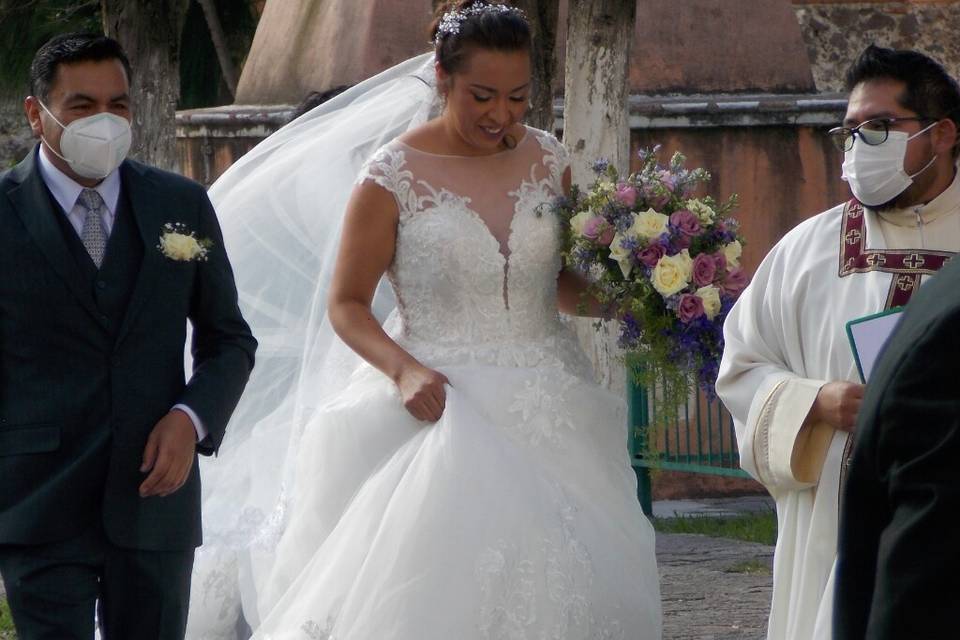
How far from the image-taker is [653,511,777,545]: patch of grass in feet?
30.9

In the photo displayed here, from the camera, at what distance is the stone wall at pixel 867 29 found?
14203 mm

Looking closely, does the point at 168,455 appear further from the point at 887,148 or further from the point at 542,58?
the point at 542,58

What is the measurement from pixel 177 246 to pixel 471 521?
3.74 feet

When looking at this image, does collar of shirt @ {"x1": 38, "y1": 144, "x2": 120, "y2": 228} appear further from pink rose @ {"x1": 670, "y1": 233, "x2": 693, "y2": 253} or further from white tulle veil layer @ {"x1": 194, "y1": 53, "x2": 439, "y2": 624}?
white tulle veil layer @ {"x1": 194, "y1": 53, "x2": 439, "y2": 624}

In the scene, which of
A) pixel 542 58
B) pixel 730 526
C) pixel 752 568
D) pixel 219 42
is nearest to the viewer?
pixel 542 58

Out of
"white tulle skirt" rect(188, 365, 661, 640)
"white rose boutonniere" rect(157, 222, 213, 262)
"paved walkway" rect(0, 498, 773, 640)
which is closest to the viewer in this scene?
"white rose boutonniere" rect(157, 222, 213, 262)

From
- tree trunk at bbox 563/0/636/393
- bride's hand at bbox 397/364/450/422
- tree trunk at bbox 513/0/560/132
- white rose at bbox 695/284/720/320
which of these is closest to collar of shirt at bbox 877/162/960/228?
white rose at bbox 695/284/720/320

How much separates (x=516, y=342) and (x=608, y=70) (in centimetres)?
245

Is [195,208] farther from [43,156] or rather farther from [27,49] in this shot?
[27,49]

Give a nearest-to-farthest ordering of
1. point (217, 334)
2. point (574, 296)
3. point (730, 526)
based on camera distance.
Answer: point (217, 334), point (574, 296), point (730, 526)

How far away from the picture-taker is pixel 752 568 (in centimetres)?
844

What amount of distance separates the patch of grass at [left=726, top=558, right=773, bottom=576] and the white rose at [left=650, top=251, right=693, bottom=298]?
12.3ft

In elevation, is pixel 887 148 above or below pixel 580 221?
above

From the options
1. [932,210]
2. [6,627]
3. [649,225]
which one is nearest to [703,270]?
[649,225]
